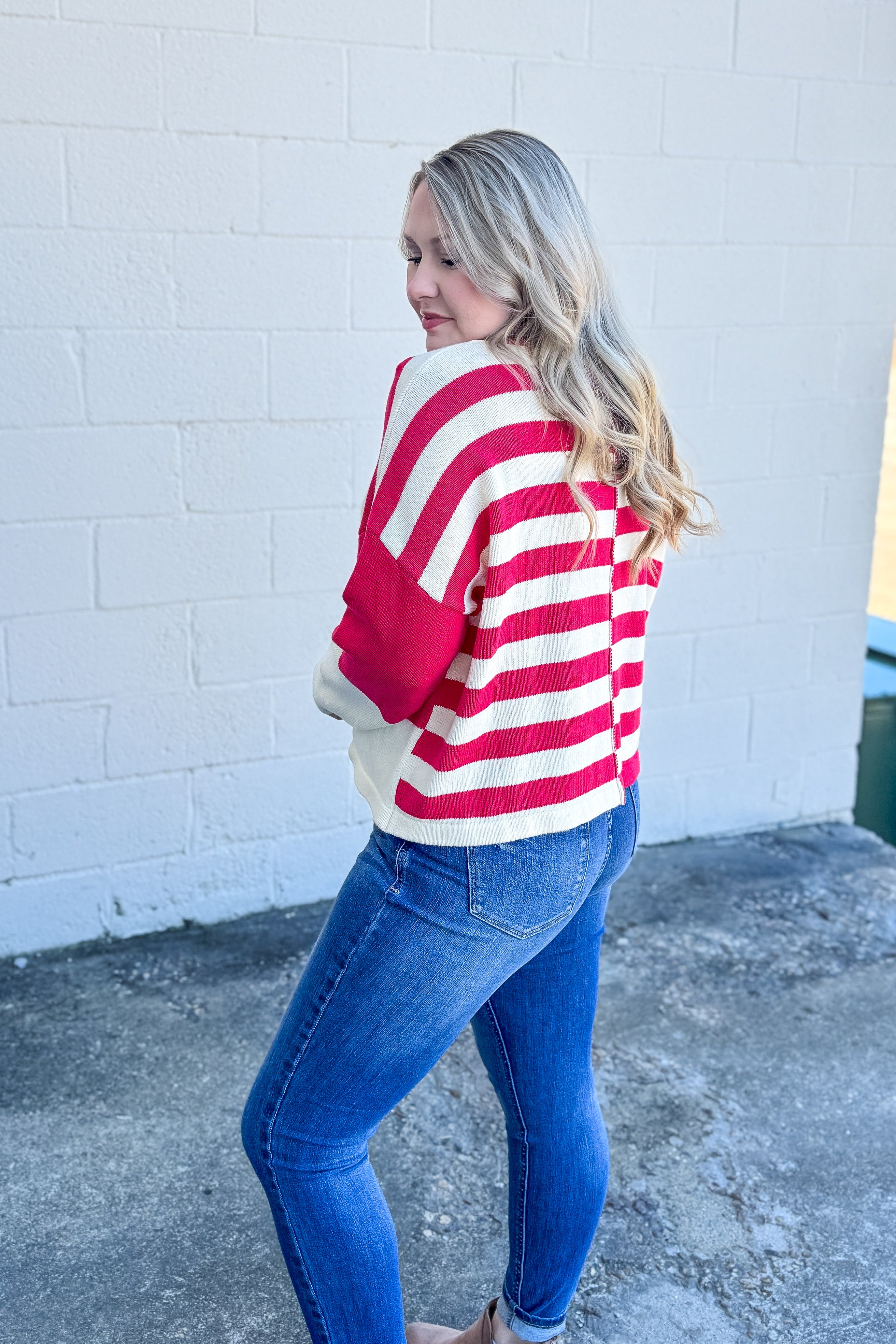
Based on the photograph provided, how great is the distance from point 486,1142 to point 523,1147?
74cm

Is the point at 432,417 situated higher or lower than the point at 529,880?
higher

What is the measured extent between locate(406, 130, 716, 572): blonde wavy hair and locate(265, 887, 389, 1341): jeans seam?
0.46 m

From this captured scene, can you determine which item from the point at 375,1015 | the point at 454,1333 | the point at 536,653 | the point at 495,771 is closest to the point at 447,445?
the point at 536,653

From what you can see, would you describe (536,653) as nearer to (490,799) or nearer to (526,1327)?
(490,799)

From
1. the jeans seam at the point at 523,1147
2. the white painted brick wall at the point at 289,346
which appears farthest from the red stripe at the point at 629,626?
the white painted brick wall at the point at 289,346

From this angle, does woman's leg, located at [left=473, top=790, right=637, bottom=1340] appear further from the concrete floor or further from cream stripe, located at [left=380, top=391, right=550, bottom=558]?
cream stripe, located at [left=380, top=391, right=550, bottom=558]

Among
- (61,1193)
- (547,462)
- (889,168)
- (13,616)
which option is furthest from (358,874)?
(889,168)

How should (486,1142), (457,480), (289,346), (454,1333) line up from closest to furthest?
1. (457,480)
2. (454,1333)
3. (486,1142)
4. (289,346)

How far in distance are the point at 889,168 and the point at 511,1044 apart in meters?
2.67

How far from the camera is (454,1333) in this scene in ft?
5.56

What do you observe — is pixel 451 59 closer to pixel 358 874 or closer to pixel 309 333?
pixel 309 333

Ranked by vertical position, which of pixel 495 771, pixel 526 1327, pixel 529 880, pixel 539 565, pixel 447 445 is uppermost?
pixel 447 445

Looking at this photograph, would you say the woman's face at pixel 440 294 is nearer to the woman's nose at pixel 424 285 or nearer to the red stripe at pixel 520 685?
the woman's nose at pixel 424 285

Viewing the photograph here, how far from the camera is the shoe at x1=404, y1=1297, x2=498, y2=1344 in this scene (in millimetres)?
1633
